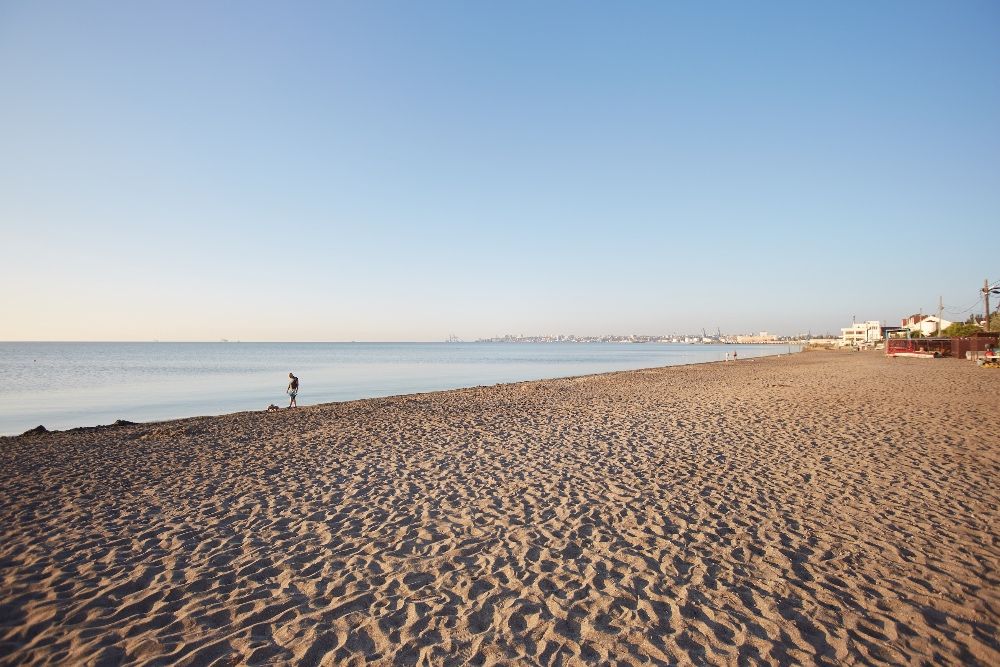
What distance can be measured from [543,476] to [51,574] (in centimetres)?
640

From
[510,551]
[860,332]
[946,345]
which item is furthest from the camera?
[860,332]

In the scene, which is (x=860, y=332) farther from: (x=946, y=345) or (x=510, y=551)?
(x=510, y=551)

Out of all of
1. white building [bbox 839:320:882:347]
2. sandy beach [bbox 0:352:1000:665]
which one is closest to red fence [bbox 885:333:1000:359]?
sandy beach [bbox 0:352:1000:665]

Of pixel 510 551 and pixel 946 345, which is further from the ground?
pixel 946 345

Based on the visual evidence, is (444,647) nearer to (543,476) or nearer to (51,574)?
(51,574)

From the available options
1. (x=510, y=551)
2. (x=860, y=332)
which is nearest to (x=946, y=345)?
(x=510, y=551)

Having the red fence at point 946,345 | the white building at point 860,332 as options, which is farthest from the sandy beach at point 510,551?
the white building at point 860,332

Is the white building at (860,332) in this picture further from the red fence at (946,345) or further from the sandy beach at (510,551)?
the sandy beach at (510,551)

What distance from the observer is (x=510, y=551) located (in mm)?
5621

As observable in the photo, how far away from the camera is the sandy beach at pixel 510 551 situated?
398 centimetres

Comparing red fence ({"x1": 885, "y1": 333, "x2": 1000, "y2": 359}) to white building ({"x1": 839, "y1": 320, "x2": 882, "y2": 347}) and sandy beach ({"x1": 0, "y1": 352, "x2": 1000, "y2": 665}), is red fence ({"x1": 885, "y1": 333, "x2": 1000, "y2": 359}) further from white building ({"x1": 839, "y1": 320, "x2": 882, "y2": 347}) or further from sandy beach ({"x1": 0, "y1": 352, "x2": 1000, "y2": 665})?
white building ({"x1": 839, "y1": 320, "x2": 882, "y2": 347})

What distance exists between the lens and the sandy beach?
3.98 m

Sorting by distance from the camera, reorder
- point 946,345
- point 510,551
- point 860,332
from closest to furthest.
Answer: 1. point 510,551
2. point 946,345
3. point 860,332

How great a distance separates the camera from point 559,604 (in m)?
4.51
